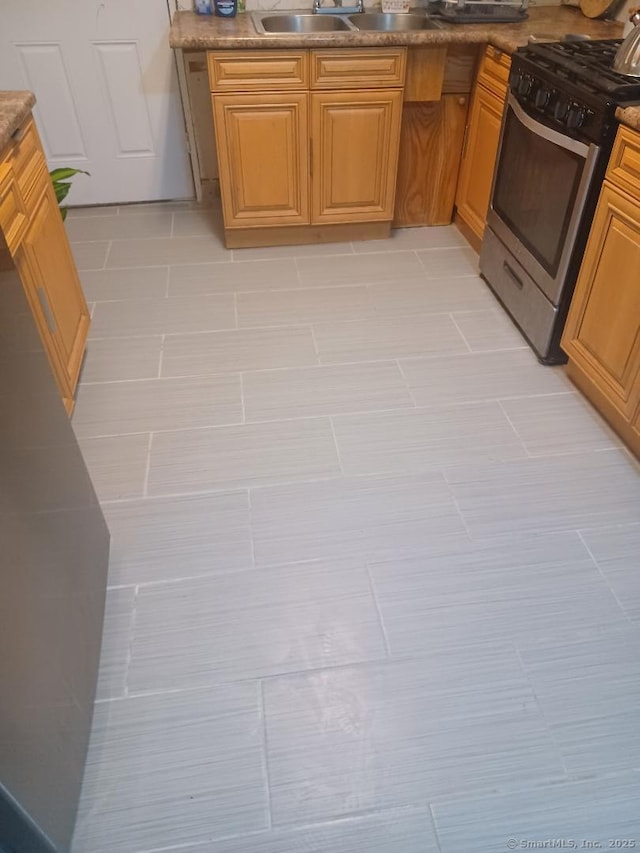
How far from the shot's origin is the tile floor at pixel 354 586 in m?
1.20

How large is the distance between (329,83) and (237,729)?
2.45 meters

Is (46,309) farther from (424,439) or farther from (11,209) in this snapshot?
(424,439)

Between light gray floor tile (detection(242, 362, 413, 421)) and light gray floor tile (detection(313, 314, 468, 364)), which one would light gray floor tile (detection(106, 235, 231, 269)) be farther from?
light gray floor tile (detection(242, 362, 413, 421))

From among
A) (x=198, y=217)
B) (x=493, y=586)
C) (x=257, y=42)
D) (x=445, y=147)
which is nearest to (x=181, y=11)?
(x=257, y=42)

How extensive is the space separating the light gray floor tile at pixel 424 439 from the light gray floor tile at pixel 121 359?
0.76 meters

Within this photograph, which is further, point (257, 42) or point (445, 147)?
point (445, 147)

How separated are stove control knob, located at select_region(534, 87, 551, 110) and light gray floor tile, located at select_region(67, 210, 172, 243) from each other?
1.81 m

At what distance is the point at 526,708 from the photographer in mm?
1339

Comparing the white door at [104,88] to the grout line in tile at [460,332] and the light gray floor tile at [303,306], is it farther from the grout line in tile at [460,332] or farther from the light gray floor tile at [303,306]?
the grout line in tile at [460,332]

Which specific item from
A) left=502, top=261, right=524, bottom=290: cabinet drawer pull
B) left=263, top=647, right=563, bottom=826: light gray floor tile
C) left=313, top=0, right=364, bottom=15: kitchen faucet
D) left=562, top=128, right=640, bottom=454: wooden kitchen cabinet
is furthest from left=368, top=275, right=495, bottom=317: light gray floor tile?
left=263, top=647, right=563, bottom=826: light gray floor tile

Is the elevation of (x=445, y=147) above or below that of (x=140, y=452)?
above

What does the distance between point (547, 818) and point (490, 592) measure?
50cm

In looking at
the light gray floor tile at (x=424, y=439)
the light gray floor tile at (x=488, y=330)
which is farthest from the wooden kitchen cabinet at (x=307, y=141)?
the light gray floor tile at (x=424, y=439)

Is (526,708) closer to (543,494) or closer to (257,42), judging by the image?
(543,494)
